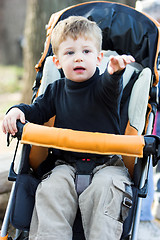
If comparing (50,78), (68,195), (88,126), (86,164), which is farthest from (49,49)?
(68,195)

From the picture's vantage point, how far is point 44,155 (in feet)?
8.04

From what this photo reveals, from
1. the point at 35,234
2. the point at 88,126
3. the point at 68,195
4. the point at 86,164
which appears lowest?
the point at 35,234

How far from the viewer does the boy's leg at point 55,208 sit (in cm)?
186

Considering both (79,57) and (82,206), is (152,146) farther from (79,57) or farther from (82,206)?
(79,57)

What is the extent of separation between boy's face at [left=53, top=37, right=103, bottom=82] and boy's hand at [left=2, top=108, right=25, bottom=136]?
39cm

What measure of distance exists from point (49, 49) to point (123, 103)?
698mm

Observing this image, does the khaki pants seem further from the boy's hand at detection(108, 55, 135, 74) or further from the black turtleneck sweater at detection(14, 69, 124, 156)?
the boy's hand at detection(108, 55, 135, 74)

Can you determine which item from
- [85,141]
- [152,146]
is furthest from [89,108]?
[152,146]

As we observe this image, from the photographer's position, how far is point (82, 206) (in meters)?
1.97

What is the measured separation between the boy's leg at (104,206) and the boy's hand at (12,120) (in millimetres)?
542

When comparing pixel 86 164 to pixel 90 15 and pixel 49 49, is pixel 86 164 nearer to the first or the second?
pixel 49 49

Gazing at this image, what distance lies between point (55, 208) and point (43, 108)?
73 cm

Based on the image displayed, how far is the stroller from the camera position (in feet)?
6.29

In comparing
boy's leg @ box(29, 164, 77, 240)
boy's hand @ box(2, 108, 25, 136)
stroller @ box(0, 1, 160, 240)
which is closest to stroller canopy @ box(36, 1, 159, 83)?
stroller @ box(0, 1, 160, 240)
